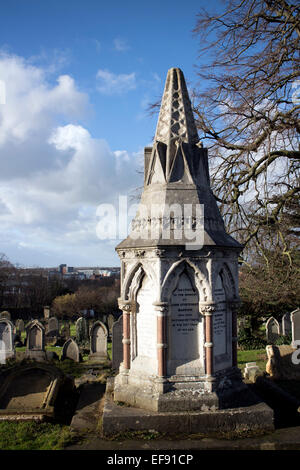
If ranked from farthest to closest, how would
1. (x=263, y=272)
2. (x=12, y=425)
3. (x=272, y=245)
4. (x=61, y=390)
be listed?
(x=263, y=272), (x=272, y=245), (x=61, y=390), (x=12, y=425)

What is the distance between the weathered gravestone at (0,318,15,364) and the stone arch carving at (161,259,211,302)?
1058cm

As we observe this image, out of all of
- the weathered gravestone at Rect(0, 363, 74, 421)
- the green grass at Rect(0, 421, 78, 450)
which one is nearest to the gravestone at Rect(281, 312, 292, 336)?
the weathered gravestone at Rect(0, 363, 74, 421)

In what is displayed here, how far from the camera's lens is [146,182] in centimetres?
756

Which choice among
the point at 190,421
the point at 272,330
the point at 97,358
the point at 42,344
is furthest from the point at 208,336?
the point at 272,330

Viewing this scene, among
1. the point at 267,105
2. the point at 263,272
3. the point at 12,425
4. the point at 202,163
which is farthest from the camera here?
the point at 263,272

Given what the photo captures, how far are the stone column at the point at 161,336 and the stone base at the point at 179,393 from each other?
20 cm

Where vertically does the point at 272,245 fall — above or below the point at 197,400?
above

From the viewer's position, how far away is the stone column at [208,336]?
6.52 metres

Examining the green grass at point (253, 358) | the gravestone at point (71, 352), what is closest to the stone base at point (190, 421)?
the green grass at point (253, 358)

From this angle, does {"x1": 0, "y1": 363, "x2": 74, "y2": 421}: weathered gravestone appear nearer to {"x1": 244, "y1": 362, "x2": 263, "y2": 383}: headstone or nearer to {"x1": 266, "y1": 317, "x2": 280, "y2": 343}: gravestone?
{"x1": 244, "y1": 362, "x2": 263, "y2": 383}: headstone
